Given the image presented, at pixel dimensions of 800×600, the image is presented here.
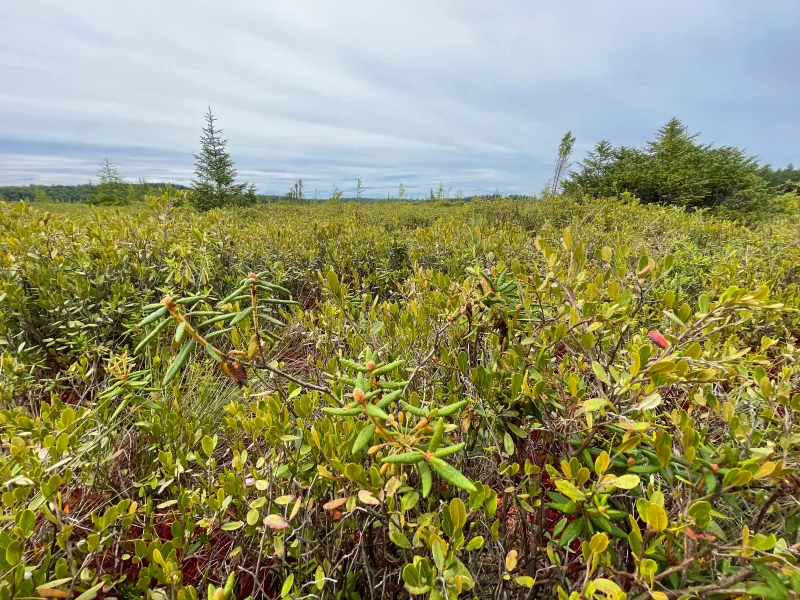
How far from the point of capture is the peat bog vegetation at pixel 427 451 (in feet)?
2.87

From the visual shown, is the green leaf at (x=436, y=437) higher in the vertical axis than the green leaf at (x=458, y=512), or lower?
higher

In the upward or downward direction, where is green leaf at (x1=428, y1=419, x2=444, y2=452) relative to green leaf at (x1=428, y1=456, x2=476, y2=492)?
upward

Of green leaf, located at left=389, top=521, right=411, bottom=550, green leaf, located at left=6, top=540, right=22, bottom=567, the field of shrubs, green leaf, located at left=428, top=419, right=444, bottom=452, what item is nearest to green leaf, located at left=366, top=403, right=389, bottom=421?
the field of shrubs

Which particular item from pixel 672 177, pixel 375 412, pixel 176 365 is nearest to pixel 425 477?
pixel 375 412

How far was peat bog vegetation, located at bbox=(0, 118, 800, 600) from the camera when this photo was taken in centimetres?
87

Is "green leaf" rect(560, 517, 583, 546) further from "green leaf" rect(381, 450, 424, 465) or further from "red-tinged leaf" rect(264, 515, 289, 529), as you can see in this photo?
"red-tinged leaf" rect(264, 515, 289, 529)

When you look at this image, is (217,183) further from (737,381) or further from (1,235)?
(737,381)

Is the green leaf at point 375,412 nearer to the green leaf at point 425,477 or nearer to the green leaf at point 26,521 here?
the green leaf at point 425,477

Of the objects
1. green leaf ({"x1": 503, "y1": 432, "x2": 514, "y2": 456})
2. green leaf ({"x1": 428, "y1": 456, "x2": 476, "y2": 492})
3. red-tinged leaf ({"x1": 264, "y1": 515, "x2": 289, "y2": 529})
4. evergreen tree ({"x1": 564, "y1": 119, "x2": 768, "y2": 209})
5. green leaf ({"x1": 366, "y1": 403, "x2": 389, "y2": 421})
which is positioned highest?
evergreen tree ({"x1": 564, "y1": 119, "x2": 768, "y2": 209})

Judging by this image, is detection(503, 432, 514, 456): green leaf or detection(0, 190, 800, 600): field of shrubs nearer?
detection(0, 190, 800, 600): field of shrubs

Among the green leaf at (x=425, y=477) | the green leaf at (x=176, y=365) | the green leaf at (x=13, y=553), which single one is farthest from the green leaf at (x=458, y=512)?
the green leaf at (x=13, y=553)

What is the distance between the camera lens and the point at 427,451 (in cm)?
82

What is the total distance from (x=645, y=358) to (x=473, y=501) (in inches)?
22.3

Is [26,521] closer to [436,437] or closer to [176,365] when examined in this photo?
[176,365]
